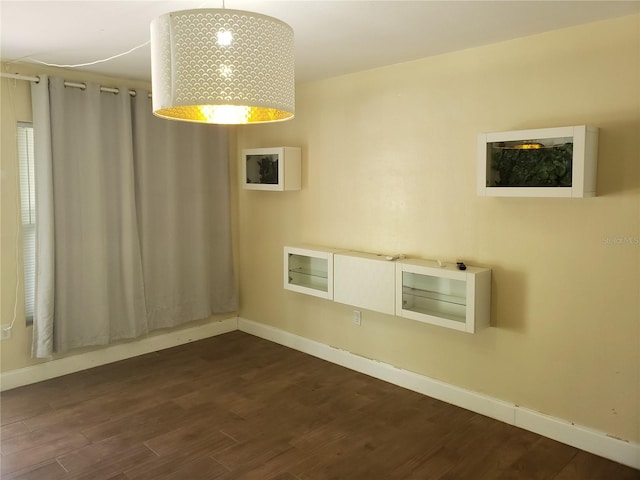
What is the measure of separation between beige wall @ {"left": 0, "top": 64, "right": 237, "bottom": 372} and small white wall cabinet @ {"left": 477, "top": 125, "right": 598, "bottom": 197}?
10.6 ft

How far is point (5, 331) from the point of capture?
382 centimetres

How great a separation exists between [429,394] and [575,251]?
Answer: 145cm

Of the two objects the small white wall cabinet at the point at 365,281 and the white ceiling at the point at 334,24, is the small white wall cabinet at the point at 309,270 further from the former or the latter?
the white ceiling at the point at 334,24

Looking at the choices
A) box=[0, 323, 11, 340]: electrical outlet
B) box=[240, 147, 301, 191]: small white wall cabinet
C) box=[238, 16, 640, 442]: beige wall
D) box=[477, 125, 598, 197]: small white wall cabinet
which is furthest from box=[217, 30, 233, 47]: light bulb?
box=[0, 323, 11, 340]: electrical outlet

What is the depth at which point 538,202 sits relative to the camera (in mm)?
3082

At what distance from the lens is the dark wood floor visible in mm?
2768

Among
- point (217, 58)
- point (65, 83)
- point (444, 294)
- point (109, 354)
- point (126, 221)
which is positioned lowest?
point (109, 354)

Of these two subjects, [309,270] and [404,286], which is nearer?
[404,286]

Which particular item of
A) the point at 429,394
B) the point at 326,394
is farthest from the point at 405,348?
the point at 326,394

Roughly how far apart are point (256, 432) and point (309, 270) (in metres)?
1.55

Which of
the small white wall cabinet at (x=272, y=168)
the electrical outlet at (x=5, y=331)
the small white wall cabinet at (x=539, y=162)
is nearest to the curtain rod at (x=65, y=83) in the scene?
the small white wall cabinet at (x=272, y=168)

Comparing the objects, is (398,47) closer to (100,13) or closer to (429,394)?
(100,13)

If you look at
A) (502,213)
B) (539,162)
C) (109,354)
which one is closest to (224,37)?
(539,162)

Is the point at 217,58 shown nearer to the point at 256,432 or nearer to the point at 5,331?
the point at 256,432
